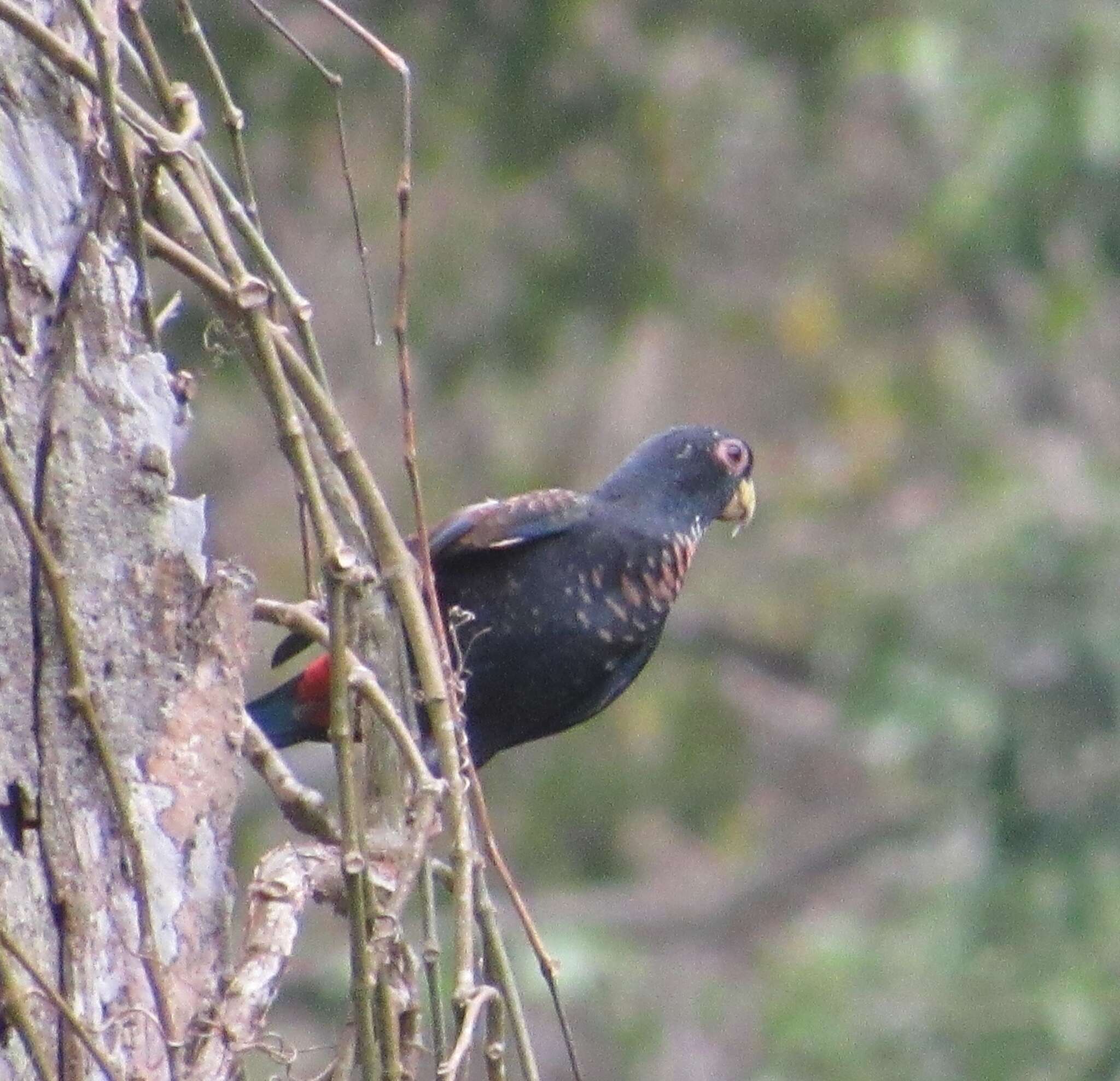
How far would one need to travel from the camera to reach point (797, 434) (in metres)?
12.6

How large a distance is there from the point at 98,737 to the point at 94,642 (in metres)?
0.12

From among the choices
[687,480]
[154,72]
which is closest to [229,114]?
[154,72]

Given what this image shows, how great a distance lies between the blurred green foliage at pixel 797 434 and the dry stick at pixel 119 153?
481 centimetres

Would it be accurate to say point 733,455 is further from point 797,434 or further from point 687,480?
point 797,434

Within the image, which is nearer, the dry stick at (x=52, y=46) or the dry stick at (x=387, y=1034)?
the dry stick at (x=387, y=1034)

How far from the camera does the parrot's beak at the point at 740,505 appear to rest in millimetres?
4332

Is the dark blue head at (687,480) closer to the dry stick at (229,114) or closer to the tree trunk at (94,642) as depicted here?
the dry stick at (229,114)

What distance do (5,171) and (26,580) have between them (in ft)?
1.23

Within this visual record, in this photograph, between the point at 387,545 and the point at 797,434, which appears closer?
the point at 387,545

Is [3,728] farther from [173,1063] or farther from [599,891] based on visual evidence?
[599,891]

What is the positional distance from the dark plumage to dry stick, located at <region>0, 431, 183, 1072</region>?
61.9 inches

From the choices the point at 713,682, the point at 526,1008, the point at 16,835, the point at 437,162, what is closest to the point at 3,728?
the point at 16,835

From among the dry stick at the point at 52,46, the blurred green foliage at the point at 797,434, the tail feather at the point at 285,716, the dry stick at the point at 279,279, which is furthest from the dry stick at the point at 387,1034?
the blurred green foliage at the point at 797,434

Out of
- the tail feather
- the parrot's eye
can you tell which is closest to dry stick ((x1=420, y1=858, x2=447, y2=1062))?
the tail feather
